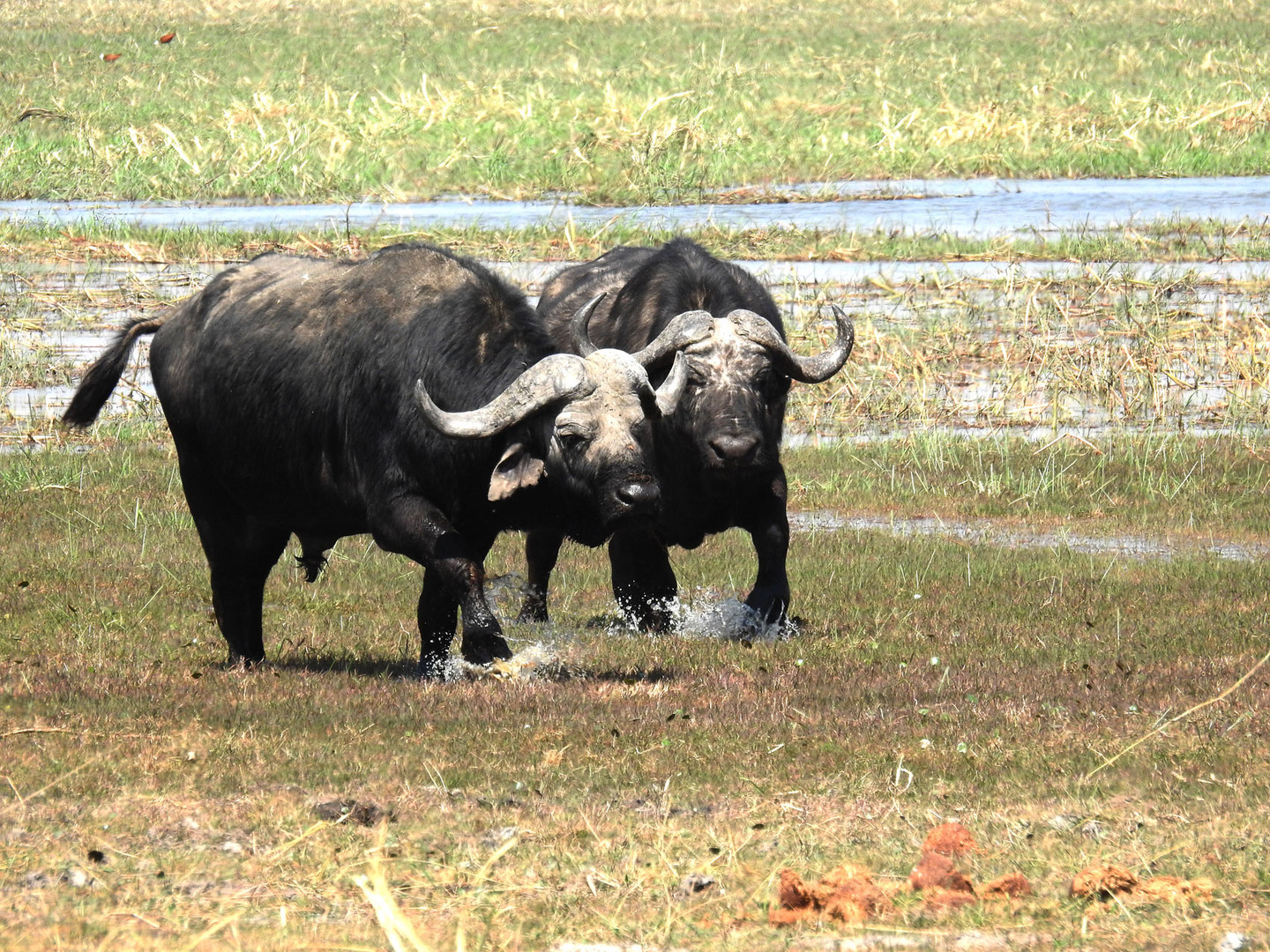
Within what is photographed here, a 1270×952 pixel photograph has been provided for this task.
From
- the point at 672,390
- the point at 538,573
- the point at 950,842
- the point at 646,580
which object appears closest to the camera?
the point at 950,842

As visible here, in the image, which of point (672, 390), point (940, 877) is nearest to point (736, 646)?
point (672, 390)

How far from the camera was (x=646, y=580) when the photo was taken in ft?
36.7

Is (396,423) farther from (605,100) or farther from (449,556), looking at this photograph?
(605,100)

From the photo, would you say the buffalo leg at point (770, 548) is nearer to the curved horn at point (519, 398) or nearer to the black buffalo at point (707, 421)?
the black buffalo at point (707, 421)

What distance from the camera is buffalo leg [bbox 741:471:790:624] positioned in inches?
430

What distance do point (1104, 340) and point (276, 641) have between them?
10.0 meters

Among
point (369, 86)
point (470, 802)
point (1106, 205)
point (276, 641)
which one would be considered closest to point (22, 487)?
point (276, 641)

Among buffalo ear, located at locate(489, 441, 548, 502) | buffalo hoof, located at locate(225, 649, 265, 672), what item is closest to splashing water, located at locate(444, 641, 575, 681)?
buffalo ear, located at locate(489, 441, 548, 502)

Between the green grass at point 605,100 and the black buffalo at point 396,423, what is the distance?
19.1m

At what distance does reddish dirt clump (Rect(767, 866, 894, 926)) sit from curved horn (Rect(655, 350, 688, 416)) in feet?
11.9

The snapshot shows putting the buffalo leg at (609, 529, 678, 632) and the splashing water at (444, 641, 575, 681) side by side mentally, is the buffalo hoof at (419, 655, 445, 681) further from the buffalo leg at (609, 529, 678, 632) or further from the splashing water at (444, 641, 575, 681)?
the buffalo leg at (609, 529, 678, 632)

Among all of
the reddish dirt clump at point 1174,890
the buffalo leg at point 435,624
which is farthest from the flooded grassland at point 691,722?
the buffalo leg at point 435,624

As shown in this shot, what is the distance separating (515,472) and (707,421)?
219 cm

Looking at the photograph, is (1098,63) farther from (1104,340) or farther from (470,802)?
(470,802)
